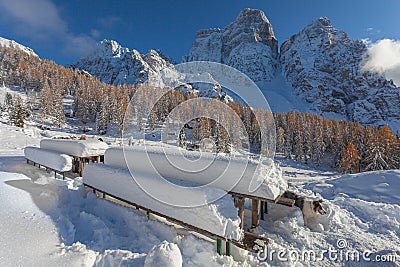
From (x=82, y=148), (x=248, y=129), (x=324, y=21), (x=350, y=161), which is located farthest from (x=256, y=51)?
(x=82, y=148)

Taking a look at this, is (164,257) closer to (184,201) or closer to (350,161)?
(184,201)

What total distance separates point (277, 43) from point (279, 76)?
43.5m

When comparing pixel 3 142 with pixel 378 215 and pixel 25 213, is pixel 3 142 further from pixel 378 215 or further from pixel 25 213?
pixel 378 215

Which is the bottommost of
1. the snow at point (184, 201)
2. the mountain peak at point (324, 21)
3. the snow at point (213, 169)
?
the snow at point (184, 201)

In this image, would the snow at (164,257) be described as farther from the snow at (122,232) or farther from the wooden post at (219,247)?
the wooden post at (219,247)

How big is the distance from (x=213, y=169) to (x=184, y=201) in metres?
0.93

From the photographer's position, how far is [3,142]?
68.6ft

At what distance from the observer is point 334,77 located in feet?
479

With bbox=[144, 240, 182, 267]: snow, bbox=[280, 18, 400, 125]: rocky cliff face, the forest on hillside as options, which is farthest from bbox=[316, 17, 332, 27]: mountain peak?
bbox=[144, 240, 182, 267]: snow

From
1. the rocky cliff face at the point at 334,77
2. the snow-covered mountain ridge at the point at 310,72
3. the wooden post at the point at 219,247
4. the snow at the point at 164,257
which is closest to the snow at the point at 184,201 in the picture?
the wooden post at the point at 219,247

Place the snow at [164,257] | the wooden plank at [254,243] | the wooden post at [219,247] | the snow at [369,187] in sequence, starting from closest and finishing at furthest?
1. the snow at [164,257]
2. the wooden plank at [254,243]
3. the wooden post at [219,247]
4. the snow at [369,187]

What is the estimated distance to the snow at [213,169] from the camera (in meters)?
4.05

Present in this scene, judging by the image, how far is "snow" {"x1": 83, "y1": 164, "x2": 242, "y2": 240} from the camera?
351cm

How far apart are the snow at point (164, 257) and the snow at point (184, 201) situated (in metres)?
0.73
